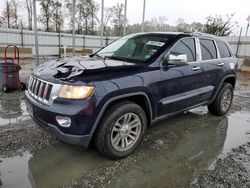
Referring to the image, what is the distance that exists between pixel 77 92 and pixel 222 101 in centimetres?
382

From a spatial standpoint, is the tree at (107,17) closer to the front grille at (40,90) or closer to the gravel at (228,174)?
the front grille at (40,90)

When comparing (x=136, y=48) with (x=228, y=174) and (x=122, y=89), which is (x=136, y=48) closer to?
(x=122, y=89)

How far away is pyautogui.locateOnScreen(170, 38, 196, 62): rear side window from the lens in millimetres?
3516

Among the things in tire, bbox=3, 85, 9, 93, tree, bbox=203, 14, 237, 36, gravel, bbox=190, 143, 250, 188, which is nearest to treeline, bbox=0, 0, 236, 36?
tree, bbox=203, 14, 237, 36

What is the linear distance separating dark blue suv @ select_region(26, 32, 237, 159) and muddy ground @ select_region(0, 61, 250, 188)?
1.07ft

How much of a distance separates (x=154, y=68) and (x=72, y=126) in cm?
147

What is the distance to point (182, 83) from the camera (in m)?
3.59

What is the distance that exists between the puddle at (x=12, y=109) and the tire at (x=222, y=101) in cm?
417

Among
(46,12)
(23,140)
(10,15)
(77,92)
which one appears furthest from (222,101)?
(10,15)

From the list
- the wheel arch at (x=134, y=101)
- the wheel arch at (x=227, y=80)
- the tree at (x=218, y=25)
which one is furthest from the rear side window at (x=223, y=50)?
the tree at (x=218, y=25)

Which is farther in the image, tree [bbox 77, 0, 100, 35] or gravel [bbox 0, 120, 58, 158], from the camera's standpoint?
tree [bbox 77, 0, 100, 35]

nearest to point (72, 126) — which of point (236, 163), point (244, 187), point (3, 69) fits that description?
point (244, 187)

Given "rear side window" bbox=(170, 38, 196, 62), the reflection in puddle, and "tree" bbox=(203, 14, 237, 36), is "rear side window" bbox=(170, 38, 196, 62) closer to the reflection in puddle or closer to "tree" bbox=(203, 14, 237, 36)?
the reflection in puddle

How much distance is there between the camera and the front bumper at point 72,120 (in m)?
2.45
